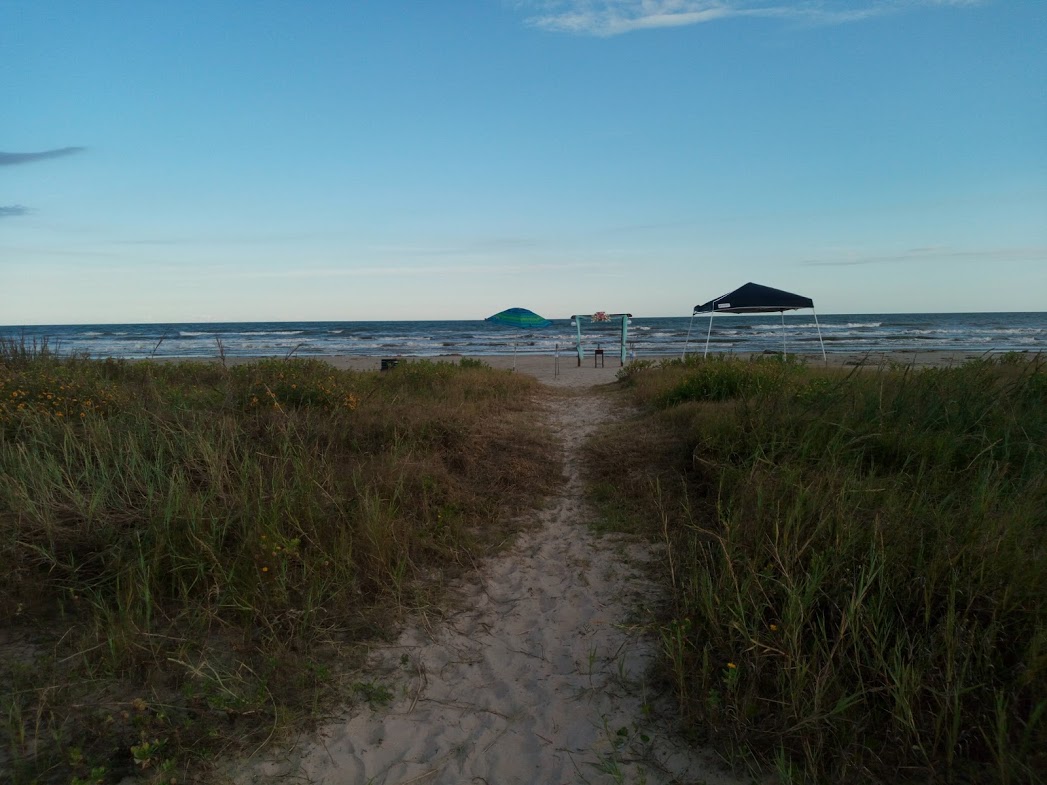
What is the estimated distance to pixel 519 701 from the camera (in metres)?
3.03

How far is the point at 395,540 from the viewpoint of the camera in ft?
13.5

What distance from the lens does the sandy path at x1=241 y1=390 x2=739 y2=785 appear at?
2.60 metres

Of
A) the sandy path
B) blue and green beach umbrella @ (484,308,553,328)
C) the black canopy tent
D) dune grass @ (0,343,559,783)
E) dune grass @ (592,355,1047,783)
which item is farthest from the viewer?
blue and green beach umbrella @ (484,308,553,328)

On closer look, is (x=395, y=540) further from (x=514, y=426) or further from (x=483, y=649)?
(x=514, y=426)

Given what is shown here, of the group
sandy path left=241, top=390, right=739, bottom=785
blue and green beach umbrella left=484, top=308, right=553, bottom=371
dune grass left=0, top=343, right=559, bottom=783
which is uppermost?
blue and green beach umbrella left=484, top=308, right=553, bottom=371

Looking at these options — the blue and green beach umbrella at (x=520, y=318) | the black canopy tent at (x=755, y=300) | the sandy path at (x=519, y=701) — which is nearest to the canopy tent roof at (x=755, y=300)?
the black canopy tent at (x=755, y=300)

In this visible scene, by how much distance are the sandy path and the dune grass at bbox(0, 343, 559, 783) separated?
8.2 inches

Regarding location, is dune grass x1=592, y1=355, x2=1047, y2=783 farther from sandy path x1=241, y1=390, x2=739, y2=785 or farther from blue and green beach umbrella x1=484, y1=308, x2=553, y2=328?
blue and green beach umbrella x1=484, y1=308, x2=553, y2=328

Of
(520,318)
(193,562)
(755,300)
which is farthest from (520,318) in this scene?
(193,562)

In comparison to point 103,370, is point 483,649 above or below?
below

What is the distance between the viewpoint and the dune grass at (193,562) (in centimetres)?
273

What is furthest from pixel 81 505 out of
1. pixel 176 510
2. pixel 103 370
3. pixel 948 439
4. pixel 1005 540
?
pixel 103 370

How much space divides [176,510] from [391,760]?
2.07m

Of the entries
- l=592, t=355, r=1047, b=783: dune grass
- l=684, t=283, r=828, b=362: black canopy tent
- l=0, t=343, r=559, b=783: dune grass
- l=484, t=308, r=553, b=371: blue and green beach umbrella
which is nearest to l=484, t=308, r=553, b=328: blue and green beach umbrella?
l=484, t=308, r=553, b=371: blue and green beach umbrella
